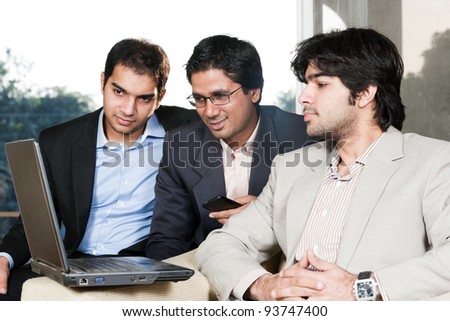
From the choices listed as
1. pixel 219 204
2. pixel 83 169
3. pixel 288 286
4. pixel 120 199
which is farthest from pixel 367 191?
pixel 83 169

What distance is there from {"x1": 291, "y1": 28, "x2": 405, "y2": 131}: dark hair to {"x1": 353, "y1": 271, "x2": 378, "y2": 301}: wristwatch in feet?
2.03

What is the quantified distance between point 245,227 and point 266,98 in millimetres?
1667

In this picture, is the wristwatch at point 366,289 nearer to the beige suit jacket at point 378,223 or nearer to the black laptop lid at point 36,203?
the beige suit jacket at point 378,223

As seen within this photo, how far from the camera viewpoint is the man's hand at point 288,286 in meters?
2.06

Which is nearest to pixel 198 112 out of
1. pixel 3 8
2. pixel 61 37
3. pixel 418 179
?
pixel 418 179

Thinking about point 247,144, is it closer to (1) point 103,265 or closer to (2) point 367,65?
(2) point 367,65

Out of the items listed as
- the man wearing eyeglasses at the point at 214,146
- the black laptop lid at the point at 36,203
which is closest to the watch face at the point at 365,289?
the black laptop lid at the point at 36,203

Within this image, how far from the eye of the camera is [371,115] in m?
2.41

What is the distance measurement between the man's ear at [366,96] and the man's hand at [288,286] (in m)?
0.62

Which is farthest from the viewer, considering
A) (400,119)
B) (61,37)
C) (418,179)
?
(61,37)

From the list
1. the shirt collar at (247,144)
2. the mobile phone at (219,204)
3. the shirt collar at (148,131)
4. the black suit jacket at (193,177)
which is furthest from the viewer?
the shirt collar at (148,131)

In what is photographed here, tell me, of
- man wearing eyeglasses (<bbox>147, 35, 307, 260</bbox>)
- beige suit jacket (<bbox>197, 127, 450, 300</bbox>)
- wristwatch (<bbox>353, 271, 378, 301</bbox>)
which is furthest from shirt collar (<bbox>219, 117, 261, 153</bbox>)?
wristwatch (<bbox>353, 271, 378, 301</bbox>)

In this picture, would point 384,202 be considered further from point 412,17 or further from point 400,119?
point 412,17

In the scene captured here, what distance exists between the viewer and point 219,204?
2721mm
